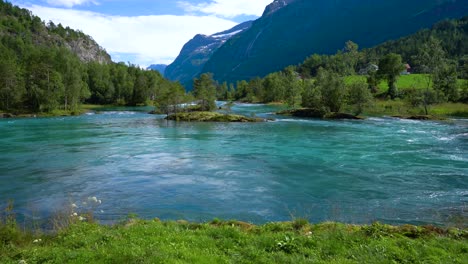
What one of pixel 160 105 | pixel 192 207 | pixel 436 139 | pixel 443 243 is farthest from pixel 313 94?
pixel 443 243

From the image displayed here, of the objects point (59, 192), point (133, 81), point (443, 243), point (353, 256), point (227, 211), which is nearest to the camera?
point (353, 256)

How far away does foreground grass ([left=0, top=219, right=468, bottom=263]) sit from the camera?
1227cm

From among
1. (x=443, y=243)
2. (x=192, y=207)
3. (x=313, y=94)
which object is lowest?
(x=192, y=207)

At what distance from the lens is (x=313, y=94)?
108m

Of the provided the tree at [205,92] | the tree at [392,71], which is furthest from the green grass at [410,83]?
the tree at [205,92]

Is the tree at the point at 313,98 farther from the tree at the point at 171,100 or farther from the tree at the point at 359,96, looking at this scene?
the tree at the point at 171,100

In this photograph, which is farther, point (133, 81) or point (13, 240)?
point (133, 81)

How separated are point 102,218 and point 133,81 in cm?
17394

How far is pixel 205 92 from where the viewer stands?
10812 centimetres

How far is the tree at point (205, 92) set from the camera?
108 metres

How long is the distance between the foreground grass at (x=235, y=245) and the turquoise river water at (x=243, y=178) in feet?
13.3

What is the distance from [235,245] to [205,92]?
3774 inches

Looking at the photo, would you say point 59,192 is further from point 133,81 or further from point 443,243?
point 133,81

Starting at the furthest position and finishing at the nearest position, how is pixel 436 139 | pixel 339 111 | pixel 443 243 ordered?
pixel 339 111 < pixel 436 139 < pixel 443 243
